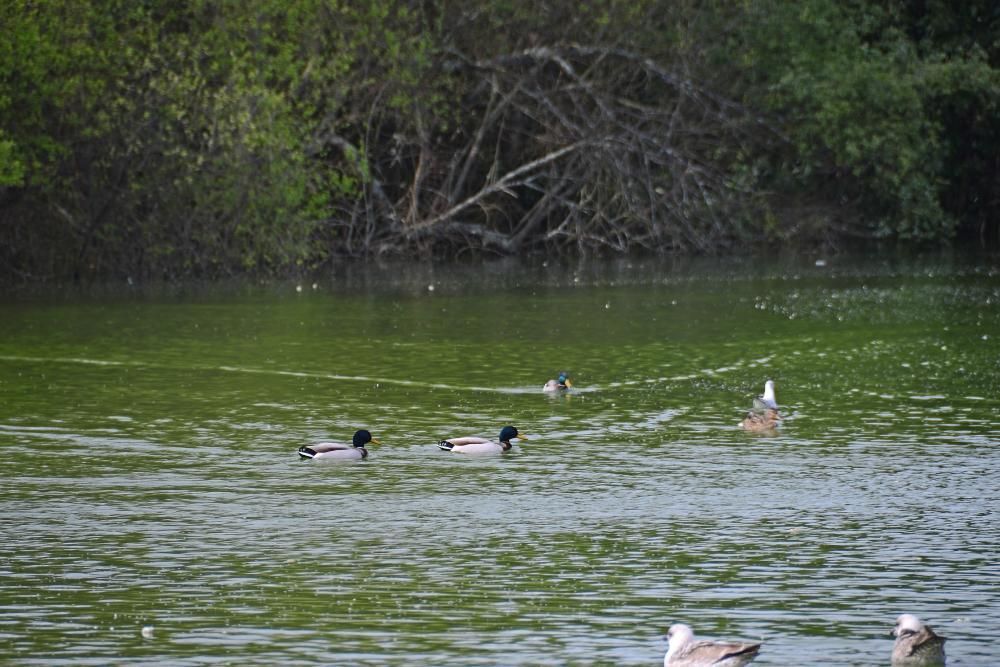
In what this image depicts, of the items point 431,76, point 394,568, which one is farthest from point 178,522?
point 431,76

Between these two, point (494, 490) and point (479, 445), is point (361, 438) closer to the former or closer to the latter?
point (479, 445)

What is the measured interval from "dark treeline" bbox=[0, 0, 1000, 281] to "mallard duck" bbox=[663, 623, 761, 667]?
92.9 feet

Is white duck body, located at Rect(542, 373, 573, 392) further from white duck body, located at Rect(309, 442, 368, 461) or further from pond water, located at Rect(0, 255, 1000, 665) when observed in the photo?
white duck body, located at Rect(309, 442, 368, 461)

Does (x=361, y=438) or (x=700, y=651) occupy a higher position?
(x=361, y=438)

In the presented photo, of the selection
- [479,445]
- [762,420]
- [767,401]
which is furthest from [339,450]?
[767,401]

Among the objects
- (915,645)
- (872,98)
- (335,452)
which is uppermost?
(872,98)

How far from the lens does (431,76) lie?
161 feet

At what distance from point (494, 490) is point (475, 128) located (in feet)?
117

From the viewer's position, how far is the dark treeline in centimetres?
4144

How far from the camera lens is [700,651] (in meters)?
10.1

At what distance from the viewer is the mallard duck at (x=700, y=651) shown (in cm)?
1009

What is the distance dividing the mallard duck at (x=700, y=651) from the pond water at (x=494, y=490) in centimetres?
51

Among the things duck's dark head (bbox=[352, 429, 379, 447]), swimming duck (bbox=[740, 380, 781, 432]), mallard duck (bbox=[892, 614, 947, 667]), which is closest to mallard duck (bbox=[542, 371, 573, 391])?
swimming duck (bbox=[740, 380, 781, 432])

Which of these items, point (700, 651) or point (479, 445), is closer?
point (700, 651)
